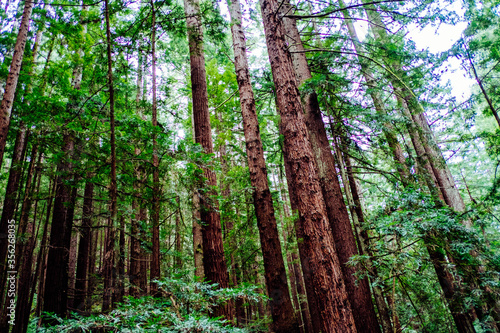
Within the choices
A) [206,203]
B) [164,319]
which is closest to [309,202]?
[164,319]

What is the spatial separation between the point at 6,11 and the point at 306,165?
12.5 m

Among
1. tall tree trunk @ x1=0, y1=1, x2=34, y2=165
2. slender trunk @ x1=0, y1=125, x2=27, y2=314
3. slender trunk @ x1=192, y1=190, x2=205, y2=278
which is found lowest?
slender trunk @ x1=192, y1=190, x2=205, y2=278

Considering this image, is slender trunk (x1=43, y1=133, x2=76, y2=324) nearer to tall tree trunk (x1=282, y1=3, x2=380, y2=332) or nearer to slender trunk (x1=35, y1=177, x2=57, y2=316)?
slender trunk (x1=35, y1=177, x2=57, y2=316)

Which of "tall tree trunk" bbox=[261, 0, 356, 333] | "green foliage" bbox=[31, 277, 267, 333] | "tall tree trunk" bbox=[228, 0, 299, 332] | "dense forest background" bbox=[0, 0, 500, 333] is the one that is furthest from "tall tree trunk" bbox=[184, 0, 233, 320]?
"tall tree trunk" bbox=[261, 0, 356, 333]

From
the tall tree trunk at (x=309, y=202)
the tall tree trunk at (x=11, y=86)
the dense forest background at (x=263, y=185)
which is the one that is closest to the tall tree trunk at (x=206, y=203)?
the dense forest background at (x=263, y=185)

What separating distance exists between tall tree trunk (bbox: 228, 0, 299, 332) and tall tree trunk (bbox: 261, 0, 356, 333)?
1476 millimetres

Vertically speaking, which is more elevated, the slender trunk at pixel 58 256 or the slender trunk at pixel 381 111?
the slender trunk at pixel 381 111

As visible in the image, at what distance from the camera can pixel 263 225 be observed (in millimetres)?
5703

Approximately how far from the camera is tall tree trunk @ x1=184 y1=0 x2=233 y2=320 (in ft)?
18.2

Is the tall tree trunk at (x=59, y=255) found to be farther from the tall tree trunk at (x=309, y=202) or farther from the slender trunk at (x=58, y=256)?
the tall tree trunk at (x=309, y=202)

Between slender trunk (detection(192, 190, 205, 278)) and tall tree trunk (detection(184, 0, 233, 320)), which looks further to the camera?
slender trunk (detection(192, 190, 205, 278))

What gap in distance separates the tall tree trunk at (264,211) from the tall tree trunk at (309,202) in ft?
4.84

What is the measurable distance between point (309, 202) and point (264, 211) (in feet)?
7.19

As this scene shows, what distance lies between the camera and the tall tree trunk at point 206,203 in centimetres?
556
